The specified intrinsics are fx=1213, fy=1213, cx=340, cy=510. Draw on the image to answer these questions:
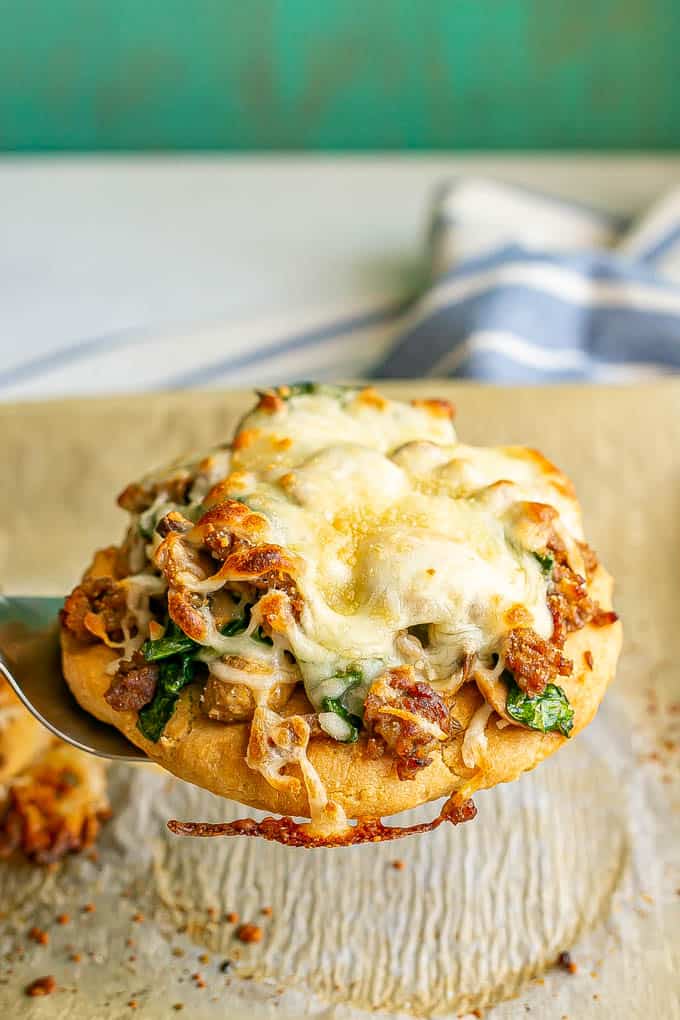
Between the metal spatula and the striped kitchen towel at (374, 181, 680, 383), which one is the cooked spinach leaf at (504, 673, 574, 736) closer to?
the metal spatula

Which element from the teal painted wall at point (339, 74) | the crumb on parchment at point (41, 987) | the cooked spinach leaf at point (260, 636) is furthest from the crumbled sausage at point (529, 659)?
the teal painted wall at point (339, 74)

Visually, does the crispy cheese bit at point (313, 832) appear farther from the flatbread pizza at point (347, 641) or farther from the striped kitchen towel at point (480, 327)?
the striped kitchen towel at point (480, 327)

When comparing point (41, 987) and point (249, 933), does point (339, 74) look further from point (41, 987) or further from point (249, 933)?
point (41, 987)

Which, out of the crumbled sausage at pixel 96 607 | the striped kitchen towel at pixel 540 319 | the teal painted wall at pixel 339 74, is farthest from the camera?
the teal painted wall at pixel 339 74

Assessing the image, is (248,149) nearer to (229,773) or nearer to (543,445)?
(543,445)

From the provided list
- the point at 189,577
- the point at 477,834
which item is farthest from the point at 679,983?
the point at 189,577

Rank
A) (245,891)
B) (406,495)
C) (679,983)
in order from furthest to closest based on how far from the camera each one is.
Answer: (245,891), (679,983), (406,495)

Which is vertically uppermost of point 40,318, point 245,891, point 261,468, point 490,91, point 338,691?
point 490,91

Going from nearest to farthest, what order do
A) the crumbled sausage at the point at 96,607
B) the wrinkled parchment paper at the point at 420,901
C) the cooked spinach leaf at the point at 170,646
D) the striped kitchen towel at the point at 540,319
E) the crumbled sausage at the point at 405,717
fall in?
the crumbled sausage at the point at 405,717 → the cooked spinach leaf at the point at 170,646 → the crumbled sausage at the point at 96,607 → the wrinkled parchment paper at the point at 420,901 → the striped kitchen towel at the point at 540,319
